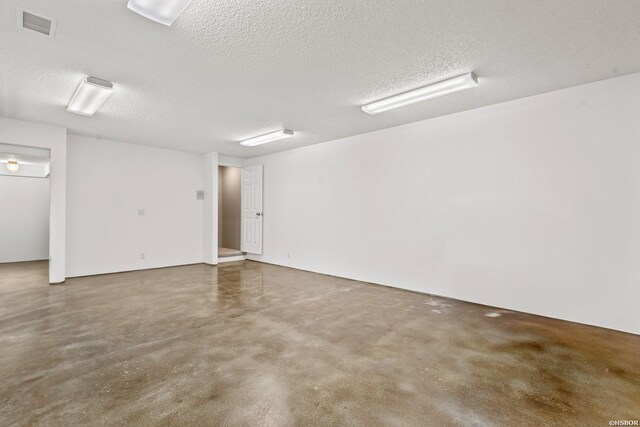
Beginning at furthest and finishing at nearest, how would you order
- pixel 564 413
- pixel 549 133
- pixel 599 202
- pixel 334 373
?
pixel 549 133
pixel 599 202
pixel 334 373
pixel 564 413

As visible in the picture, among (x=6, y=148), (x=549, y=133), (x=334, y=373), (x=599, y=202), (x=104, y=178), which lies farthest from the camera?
(x=104, y=178)

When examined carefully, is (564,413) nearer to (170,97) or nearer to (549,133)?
(549,133)

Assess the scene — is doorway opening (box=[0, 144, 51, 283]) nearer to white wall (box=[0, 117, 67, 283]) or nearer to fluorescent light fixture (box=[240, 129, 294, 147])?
white wall (box=[0, 117, 67, 283])

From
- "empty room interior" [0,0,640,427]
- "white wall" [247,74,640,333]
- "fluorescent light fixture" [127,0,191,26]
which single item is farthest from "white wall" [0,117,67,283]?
"white wall" [247,74,640,333]

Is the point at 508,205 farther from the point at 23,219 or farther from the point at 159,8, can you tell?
the point at 23,219

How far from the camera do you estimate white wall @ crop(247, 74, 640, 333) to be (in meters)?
3.18

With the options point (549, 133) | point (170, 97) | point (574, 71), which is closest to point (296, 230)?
point (170, 97)

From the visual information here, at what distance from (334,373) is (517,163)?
11.0 feet

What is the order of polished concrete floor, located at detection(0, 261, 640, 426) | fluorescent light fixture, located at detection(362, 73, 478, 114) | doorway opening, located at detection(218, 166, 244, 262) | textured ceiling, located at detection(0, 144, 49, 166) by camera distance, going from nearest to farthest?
polished concrete floor, located at detection(0, 261, 640, 426)
fluorescent light fixture, located at detection(362, 73, 478, 114)
textured ceiling, located at detection(0, 144, 49, 166)
doorway opening, located at detection(218, 166, 244, 262)

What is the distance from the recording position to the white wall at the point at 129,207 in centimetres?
556

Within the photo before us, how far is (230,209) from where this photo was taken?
30.1ft

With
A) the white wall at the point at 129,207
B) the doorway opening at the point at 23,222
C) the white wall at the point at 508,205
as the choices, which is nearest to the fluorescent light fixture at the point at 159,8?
the white wall at the point at 508,205

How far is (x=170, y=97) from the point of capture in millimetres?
3721

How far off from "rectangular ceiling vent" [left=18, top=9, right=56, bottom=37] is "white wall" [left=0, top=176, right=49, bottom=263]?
7.31m
